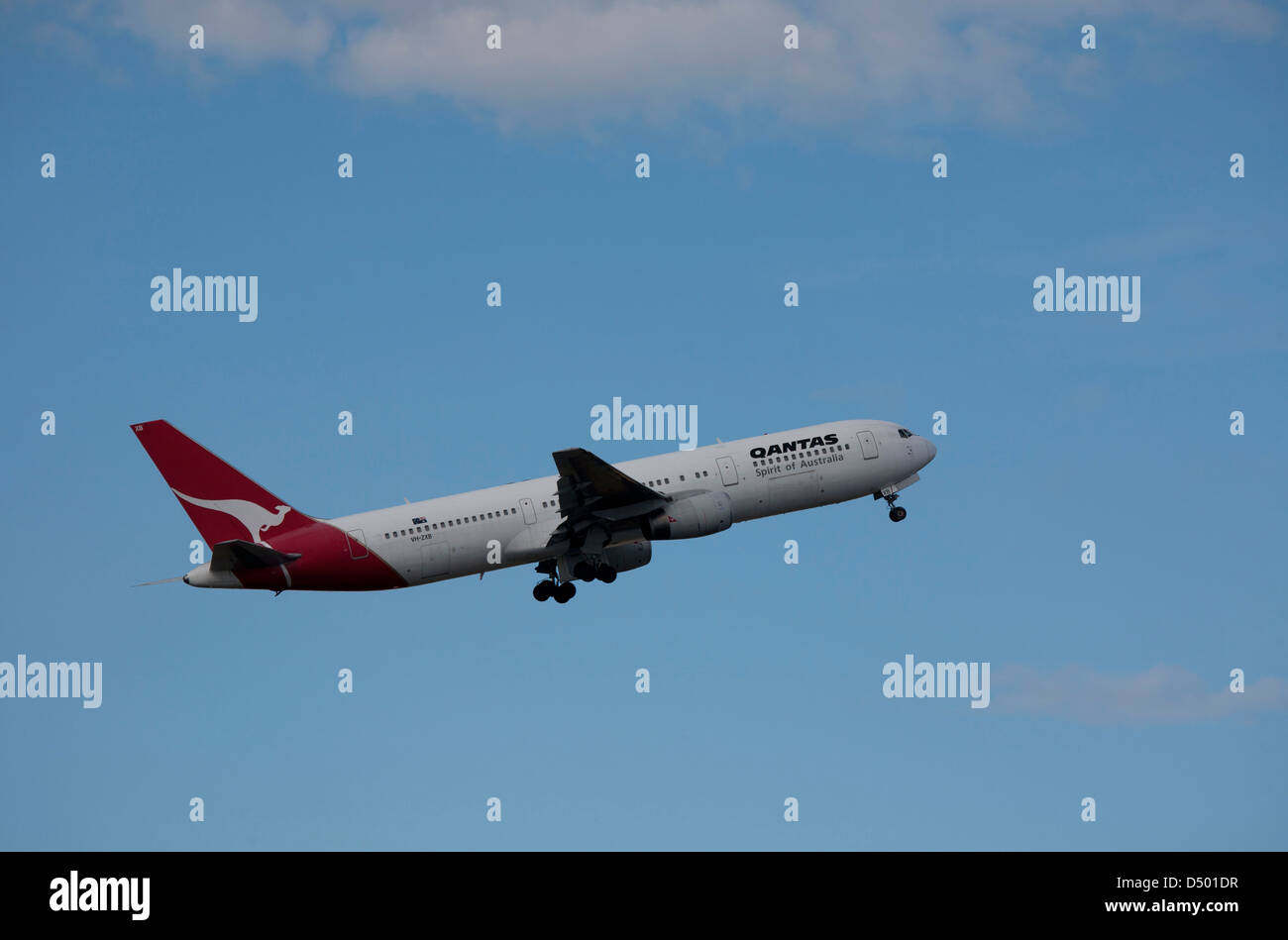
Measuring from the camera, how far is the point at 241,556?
71250 millimetres

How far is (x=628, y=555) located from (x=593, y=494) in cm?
534

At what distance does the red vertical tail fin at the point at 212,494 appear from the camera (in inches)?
2894

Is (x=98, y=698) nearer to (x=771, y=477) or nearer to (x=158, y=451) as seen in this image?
(x=158, y=451)

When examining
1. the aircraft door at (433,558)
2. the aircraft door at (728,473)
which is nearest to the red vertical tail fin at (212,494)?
the aircraft door at (433,558)

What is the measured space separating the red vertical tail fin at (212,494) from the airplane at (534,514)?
0.14ft

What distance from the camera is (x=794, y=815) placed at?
6862 cm

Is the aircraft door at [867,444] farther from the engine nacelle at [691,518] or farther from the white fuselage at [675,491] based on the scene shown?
the engine nacelle at [691,518]

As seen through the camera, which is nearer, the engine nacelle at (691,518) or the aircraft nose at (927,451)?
the engine nacelle at (691,518)

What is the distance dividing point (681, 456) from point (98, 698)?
27.8 metres

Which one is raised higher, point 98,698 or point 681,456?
point 681,456

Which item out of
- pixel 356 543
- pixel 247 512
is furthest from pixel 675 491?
pixel 247 512

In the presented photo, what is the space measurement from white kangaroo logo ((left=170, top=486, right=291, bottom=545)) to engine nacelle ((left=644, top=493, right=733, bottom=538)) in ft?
52.1

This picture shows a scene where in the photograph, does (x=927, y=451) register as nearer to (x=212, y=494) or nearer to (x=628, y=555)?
(x=628, y=555)
